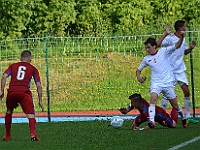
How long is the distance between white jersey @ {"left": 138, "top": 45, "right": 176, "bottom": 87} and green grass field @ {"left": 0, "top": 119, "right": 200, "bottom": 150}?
3.00 feet

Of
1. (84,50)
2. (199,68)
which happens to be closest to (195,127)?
(84,50)

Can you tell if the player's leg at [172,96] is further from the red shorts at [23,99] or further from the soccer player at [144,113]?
the red shorts at [23,99]

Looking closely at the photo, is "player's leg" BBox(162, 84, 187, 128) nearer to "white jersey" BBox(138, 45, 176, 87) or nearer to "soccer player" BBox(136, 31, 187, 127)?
"soccer player" BBox(136, 31, 187, 127)

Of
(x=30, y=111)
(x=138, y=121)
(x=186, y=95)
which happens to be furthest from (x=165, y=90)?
(x=30, y=111)

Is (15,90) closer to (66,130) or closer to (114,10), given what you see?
(66,130)

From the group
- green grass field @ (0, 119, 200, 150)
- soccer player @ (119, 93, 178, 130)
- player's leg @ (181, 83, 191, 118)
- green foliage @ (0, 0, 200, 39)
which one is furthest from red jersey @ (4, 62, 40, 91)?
green foliage @ (0, 0, 200, 39)

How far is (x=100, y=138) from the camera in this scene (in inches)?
532

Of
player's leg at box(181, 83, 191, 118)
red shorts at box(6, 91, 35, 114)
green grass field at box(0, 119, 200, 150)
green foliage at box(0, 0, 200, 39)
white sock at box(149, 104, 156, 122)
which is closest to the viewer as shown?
green grass field at box(0, 119, 200, 150)

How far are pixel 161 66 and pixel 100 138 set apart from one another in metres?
2.12

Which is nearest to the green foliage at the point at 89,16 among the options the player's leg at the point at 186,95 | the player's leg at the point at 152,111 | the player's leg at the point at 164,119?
the player's leg at the point at 186,95

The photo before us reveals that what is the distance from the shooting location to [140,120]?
1516cm

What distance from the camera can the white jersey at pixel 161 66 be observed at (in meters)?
14.8

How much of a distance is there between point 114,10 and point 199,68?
9.92 metres

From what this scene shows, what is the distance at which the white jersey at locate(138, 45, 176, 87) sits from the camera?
48.6 ft
